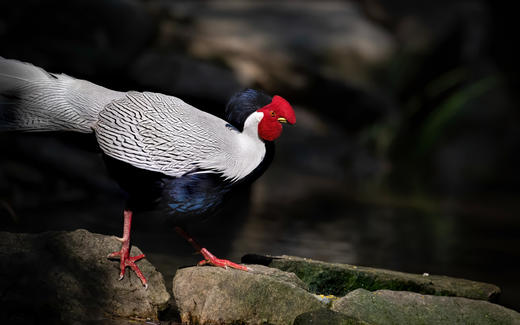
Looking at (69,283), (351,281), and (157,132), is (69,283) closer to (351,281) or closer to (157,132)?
(157,132)

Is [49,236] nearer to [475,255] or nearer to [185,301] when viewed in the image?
[185,301]

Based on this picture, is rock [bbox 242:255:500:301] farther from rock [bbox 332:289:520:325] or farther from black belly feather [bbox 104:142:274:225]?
black belly feather [bbox 104:142:274:225]

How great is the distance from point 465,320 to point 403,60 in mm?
12335

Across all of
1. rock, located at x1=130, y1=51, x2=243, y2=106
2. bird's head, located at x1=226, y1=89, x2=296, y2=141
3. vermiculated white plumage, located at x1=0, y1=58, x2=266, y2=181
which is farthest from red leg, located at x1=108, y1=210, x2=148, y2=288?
rock, located at x1=130, y1=51, x2=243, y2=106

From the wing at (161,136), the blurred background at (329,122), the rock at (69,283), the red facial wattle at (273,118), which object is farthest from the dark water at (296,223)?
the red facial wattle at (273,118)

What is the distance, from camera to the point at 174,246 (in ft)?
18.9

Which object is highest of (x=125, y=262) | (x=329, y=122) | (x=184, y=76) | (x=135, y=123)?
(x=329, y=122)

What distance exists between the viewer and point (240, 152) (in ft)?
11.3

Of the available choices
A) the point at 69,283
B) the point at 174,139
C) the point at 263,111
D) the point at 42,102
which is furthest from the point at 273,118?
the point at 69,283

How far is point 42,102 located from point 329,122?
11243mm

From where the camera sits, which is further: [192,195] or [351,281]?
[351,281]

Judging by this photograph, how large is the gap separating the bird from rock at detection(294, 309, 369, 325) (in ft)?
2.38

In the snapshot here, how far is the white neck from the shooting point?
337 cm

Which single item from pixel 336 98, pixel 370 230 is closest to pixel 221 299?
pixel 370 230
